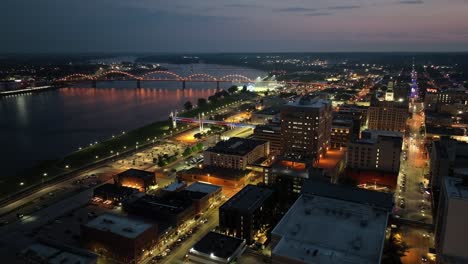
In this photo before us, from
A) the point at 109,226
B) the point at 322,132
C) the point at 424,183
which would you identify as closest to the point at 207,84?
the point at 322,132

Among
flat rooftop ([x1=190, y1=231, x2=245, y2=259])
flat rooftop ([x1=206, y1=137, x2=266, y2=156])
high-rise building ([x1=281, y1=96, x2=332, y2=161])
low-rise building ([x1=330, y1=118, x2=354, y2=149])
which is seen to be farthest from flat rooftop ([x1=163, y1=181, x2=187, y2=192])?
low-rise building ([x1=330, y1=118, x2=354, y2=149])

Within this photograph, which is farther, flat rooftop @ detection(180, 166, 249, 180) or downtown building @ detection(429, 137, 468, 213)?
flat rooftop @ detection(180, 166, 249, 180)

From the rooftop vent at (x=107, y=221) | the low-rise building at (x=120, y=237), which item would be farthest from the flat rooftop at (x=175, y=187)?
the rooftop vent at (x=107, y=221)

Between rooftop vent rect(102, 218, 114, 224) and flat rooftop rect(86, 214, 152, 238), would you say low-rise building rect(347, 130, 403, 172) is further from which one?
rooftop vent rect(102, 218, 114, 224)

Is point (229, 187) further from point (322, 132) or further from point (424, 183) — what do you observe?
point (424, 183)

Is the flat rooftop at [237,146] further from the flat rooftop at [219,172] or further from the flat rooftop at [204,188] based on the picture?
the flat rooftop at [204,188]
